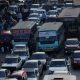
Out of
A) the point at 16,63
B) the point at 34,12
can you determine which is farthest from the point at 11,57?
the point at 34,12

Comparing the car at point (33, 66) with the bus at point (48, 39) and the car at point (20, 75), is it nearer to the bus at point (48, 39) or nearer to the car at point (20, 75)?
the car at point (20, 75)

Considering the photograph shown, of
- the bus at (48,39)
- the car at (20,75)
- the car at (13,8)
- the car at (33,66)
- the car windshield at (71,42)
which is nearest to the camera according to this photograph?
the car at (20,75)

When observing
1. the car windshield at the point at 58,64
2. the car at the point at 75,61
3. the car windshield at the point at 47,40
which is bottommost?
the car at the point at 75,61

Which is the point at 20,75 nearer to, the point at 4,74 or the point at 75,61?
the point at 4,74

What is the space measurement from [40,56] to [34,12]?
2232cm

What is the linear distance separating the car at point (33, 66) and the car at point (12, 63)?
95 cm

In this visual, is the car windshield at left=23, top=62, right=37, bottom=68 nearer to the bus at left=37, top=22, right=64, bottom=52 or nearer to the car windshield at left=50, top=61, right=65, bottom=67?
the car windshield at left=50, top=61, right=65, bottom=67

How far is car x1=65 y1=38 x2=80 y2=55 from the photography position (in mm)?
35875

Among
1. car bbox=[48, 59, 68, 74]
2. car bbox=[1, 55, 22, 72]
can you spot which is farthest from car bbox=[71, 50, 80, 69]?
car bbox=[1, 55, 22, 72]

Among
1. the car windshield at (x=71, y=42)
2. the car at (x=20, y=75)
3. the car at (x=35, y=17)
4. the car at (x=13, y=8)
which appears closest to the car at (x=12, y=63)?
the car at (x=20, y=75)

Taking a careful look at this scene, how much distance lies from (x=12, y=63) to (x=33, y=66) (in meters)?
2.17

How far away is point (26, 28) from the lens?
37.9 metres

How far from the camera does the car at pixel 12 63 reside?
99.9ft

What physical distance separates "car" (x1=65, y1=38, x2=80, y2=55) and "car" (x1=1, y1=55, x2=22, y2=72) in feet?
18.4
